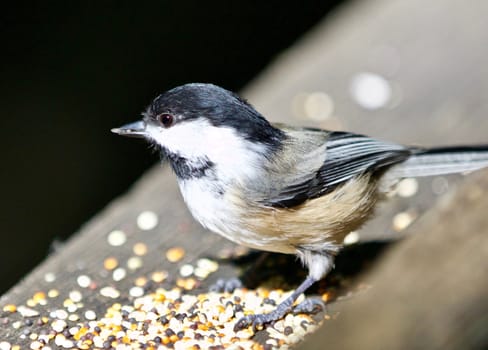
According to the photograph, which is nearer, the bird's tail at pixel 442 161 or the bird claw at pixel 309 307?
the bird claw at pixel 309 307

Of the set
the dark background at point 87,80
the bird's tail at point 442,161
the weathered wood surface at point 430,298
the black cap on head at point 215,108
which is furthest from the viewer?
the dark background at point 87,80

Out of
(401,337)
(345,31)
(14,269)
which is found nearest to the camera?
(401,337)

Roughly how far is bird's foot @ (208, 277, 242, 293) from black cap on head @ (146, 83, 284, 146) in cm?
49

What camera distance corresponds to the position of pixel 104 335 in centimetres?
205

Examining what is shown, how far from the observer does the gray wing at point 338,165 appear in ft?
7.54

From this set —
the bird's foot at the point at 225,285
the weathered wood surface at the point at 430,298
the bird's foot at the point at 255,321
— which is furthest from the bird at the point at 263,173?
the weathered wood surface at the point at 430,298

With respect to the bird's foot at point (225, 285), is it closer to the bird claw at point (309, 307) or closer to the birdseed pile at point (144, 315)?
the birdseed pile at point (144, 315)

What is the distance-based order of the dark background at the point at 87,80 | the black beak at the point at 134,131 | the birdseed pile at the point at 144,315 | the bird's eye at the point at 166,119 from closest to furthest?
the birdseed pile at the point at 144,315 < the bird's eye at the point at 166,119 < the black beak at the point at 134,131 < the dark background at the point at 87,80

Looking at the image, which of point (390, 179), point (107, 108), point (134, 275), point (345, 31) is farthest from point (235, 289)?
point (107, 108)

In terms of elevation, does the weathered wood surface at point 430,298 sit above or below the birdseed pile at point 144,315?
above

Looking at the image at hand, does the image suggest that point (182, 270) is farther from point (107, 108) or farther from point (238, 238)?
point (107, 108)

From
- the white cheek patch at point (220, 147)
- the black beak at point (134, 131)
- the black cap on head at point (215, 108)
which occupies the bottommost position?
the black beak at point (134, 131)

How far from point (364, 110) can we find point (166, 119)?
3.96 feet

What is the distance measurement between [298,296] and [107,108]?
301cm
